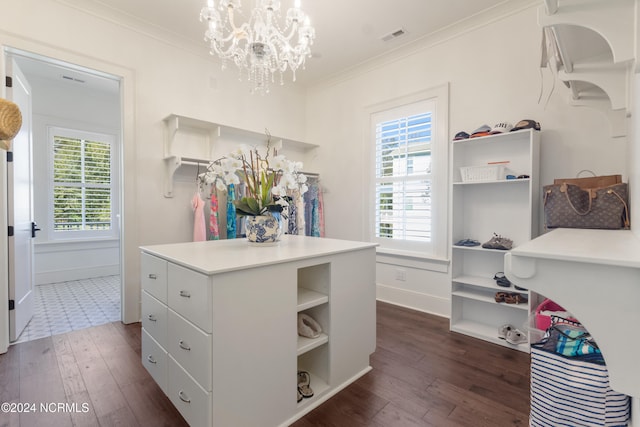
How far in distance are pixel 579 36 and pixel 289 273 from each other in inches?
65.6

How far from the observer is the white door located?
95.0 inches

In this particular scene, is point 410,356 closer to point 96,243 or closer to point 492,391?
point 492,391

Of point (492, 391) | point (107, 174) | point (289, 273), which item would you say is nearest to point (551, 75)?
point (492, 391)

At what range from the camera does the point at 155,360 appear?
173 centimetres

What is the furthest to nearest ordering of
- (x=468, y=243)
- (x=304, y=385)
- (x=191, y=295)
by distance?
(x=468, y=243), (x=304, y=385), (x=191, y=295)

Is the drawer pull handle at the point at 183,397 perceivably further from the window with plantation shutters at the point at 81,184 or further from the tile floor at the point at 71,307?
the window with plantation shutters at the point at 81,184

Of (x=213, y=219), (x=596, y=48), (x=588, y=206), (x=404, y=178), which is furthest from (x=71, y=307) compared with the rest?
(x=596, y=48)

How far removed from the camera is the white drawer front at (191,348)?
1225 millimetres

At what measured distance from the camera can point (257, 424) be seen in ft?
4.50

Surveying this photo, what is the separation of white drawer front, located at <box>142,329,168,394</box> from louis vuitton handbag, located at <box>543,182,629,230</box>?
247 cm

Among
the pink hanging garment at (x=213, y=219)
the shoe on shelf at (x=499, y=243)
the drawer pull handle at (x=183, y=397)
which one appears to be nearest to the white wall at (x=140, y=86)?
the pink hanging garment at (x=213, y=219)

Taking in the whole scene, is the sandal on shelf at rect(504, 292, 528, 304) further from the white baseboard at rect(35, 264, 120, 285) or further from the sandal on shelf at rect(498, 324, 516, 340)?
the white baseboard at rect(35, 264, 120, 285)

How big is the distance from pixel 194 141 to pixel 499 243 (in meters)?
3.29

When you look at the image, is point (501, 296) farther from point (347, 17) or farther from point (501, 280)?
point (347, 17)
